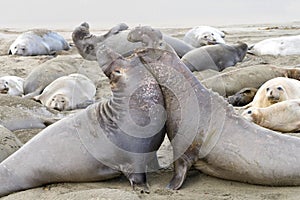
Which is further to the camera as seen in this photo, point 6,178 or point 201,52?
point 201,52

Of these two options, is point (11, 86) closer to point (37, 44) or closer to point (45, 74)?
point (45, 74)

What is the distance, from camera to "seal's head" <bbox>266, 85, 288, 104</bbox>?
5.22 meters

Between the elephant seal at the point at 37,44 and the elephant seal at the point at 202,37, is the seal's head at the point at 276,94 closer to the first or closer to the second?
the elephant seal at the point at 202,37

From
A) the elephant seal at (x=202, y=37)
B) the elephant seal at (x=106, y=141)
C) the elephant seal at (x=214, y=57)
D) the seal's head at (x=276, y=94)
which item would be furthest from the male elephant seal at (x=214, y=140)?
the elephant seal at (x=202, y=37)

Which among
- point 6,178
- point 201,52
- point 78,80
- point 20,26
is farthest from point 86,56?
point 20,26

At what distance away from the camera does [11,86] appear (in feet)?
26.0

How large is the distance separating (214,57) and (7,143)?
4714 mm

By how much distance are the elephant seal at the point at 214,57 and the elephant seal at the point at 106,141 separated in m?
3.97

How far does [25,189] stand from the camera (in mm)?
3666

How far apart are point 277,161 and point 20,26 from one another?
1690 centimetres

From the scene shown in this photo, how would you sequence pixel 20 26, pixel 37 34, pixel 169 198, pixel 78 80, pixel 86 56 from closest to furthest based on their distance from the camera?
1. pixel 169 198
2. pixel 78 80
3. pixel 86 56
4. pixel 37 34
5. pixel 20 26

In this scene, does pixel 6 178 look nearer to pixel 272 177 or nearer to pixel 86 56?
pixel 272 177

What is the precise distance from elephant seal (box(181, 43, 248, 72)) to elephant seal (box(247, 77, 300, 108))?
84.2 inches

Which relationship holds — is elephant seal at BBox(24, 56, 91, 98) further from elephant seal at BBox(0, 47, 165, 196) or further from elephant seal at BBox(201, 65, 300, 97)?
elephant seal at BBox(0, 47, 165, 196)
